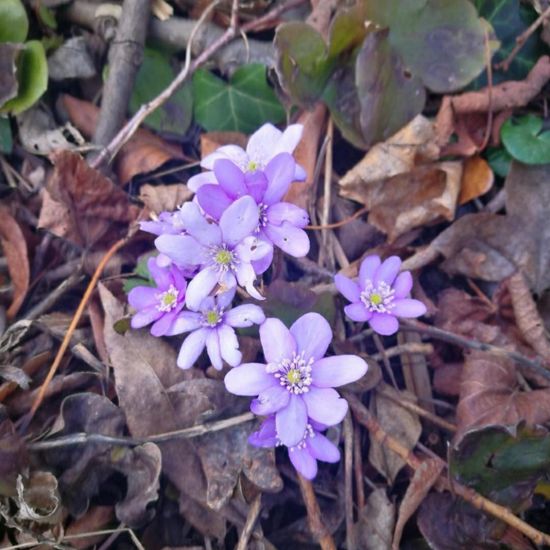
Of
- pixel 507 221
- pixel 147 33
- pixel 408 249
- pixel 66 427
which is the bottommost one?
pixel 66 427

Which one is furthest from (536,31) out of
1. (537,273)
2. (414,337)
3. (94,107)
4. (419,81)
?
(94,107)

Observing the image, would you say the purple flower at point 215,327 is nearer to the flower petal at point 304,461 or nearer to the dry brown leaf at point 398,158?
the flower petal at point 304,461

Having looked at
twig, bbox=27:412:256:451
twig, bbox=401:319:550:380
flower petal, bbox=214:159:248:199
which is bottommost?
twig, bbox=27:412:256:451

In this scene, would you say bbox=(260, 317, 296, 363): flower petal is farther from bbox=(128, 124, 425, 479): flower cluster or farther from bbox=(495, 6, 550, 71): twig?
bbox=(495, 6, 550, 71): twig

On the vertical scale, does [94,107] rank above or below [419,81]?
below

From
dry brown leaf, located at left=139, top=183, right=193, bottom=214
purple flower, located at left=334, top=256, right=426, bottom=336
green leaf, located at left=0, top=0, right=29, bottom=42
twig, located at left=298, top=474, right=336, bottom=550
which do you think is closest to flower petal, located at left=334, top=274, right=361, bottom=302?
purple flower, located at left=334, top=256, right=426, bottom=336

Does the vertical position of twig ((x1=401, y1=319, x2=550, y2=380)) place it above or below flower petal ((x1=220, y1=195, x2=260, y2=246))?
below

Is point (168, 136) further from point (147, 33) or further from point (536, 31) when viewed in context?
point (536, 31)
